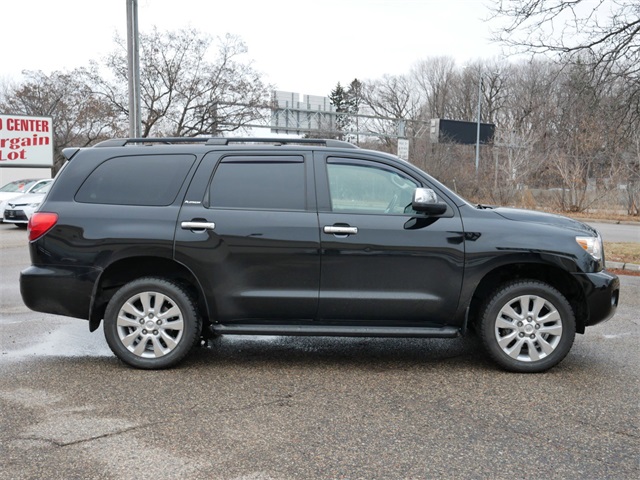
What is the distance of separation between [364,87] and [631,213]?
5407 centimetres

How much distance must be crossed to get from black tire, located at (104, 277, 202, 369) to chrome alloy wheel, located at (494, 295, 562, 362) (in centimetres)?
254

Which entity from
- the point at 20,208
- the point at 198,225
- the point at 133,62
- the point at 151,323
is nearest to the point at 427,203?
the point at 198,225

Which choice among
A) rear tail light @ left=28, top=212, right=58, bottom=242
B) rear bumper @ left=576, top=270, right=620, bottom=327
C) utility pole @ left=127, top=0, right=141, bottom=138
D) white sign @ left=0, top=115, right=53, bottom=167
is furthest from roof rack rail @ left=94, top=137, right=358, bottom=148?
white sign @ left=0, top=115, right=53, bottom=167

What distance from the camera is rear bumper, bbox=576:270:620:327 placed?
527 centimetres

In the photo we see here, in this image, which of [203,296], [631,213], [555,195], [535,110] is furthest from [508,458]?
[535,110]

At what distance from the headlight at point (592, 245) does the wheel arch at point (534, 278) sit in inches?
10.7

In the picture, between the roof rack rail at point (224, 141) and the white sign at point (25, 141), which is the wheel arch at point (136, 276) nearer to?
the roof rack rail at point (224, 141)

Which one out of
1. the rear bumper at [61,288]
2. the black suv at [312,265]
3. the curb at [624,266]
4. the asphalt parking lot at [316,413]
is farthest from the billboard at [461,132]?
the rear bumper at [61,288]

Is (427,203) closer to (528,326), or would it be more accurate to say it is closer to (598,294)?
(528,326)

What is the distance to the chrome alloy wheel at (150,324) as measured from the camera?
5242 millimetres

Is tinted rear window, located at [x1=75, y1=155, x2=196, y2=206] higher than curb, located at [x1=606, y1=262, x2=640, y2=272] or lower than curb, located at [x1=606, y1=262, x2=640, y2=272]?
higher

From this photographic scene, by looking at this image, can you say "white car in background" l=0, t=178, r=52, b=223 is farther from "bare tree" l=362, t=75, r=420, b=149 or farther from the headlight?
"bare tree" l=362, t=75, r=420, b=149

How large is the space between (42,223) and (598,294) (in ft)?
15.3

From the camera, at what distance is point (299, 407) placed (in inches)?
175
